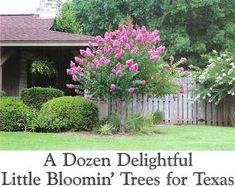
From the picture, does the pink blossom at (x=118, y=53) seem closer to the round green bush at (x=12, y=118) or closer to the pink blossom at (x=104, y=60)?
the pink blossom at (x=104, y=60)

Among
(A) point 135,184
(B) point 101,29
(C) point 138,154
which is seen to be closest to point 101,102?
(C) point 138,154

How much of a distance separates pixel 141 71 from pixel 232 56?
208 inches

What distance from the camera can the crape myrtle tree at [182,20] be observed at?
28562 mm

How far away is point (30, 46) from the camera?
56.8ft

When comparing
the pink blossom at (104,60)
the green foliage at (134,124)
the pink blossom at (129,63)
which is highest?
the pink blossom at (104,60)

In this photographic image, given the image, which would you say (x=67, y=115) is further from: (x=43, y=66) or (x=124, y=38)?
(x=43, y=66)

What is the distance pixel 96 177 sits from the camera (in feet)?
21.1

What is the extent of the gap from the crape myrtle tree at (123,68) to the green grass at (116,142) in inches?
55.8

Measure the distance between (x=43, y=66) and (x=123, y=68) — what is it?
540 centimetres

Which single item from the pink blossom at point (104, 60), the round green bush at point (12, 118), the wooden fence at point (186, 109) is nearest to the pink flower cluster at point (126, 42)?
the pink blossom at point (104, 60)

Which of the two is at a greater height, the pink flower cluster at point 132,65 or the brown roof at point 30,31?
the brown roof at point 30,31

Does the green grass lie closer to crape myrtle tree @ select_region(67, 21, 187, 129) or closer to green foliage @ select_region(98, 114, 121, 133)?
green foliage @ select_region(98, 114, 121, 133)

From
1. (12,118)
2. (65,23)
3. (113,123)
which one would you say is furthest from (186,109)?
(12,118)

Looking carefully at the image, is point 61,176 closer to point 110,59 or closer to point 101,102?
point 110,59
